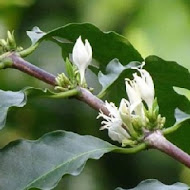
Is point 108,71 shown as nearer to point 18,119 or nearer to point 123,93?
point 123,93

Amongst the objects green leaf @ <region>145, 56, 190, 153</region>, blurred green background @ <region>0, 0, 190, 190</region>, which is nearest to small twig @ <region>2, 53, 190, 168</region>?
green leaf @ <region>145, 56, 190, 153</region>

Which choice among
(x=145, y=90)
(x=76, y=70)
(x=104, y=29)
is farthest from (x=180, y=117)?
(x=104, y=29)

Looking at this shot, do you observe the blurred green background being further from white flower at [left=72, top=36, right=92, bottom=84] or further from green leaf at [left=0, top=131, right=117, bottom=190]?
green leaf at [left=0, top=131, right=117, bottom=190]

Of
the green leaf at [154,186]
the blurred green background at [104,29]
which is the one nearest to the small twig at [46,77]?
the green leaf at [154,186]

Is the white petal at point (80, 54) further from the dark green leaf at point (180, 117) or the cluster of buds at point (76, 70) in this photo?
the dark green leaf at point (180, 117)

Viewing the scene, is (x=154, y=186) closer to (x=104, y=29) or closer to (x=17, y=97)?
(x=17, y=97)

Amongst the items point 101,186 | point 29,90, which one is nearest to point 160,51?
point 101,186

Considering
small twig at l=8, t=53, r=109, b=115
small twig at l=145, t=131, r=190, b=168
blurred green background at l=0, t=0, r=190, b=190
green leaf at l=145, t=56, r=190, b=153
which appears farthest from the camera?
blurred green background at l=0, t=0, r=190, b=190
